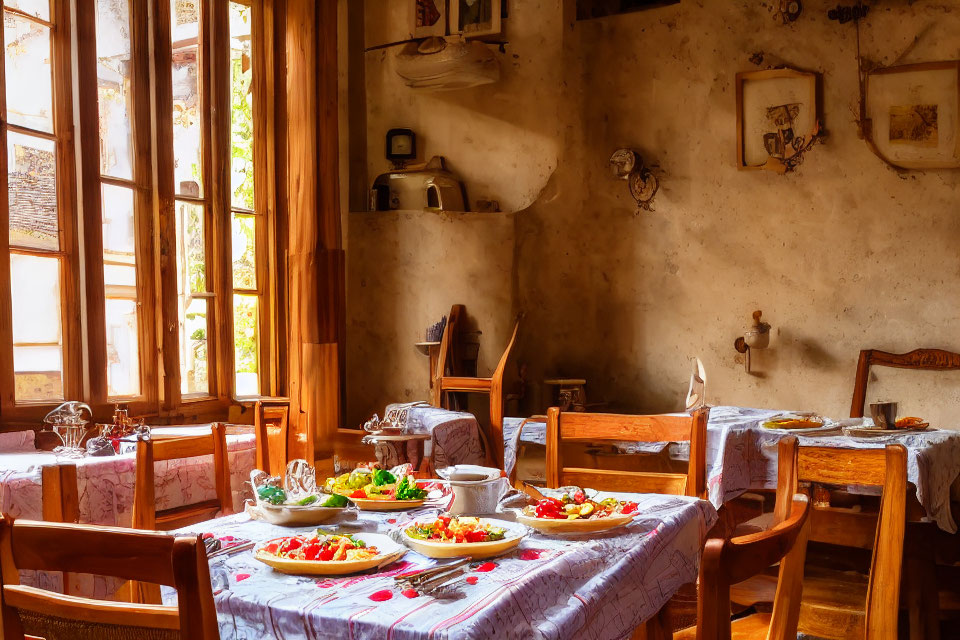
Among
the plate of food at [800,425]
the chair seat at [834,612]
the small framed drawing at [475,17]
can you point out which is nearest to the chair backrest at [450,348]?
the small framed drawing at [475,17]

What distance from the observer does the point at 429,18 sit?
224 inches

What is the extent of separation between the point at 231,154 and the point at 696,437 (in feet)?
10.9

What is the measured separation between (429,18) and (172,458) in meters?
4.05

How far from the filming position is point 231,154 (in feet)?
15.7

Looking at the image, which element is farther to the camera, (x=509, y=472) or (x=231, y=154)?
(x=231, y=154)

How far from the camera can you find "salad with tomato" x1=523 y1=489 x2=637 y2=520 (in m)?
1.76

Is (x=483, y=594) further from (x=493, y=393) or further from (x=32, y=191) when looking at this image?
(x=32, y=191)

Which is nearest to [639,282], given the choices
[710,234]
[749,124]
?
[710,234]

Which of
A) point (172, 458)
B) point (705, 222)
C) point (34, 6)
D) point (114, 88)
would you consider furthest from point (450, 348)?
point (172, 458)

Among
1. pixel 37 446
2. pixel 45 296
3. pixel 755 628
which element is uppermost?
pixel 45 296

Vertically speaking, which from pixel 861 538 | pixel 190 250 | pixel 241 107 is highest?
pixel 241 107

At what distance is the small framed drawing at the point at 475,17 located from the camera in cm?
554

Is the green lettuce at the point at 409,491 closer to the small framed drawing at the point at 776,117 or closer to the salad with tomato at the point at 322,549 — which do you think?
the salad with tomato at the point at 322,549

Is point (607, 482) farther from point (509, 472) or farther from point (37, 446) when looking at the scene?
point (37, 446)
